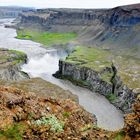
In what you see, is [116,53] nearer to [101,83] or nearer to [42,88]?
[101,83]

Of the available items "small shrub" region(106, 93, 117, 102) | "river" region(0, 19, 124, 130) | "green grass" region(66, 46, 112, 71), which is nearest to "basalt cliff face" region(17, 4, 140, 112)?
"small shrub" region(106, 93, 117, 102)

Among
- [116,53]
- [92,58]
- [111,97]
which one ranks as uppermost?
[92,58]

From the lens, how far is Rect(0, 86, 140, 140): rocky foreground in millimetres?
21953

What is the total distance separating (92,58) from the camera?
397ft

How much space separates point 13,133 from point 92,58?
326 ft

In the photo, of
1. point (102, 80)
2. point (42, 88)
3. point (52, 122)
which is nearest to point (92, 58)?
point (102, 80)

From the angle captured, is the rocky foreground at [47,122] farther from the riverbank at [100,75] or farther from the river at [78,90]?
the riverbank at [100,75]

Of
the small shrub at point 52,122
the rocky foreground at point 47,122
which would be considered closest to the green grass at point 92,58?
the rocky foreground at point 47,122

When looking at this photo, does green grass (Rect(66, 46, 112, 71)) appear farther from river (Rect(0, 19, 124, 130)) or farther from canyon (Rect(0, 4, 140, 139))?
river (Rect(0, 19, 124, 130))

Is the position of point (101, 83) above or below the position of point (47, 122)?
below

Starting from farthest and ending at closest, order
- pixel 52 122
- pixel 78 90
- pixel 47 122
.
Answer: pixel 78 90, pixel 47 122, pixel 52 122

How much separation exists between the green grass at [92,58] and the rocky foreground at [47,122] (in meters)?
75.6

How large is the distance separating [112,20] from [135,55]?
169 feet

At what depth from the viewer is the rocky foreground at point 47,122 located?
864 inches
